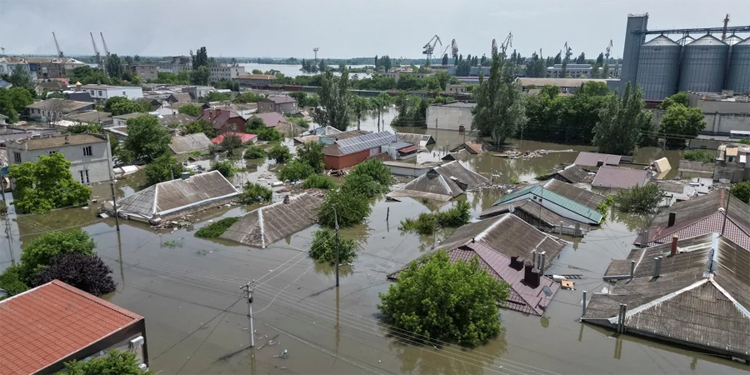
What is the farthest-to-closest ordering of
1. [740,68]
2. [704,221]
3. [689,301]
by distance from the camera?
[740,68] < [704,221] < [689,301]

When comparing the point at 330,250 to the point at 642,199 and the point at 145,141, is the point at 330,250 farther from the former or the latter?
the point at 145,141

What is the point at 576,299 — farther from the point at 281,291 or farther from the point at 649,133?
the point at 649,133

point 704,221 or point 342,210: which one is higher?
point 704,221

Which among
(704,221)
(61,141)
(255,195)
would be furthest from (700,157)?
(61,141)

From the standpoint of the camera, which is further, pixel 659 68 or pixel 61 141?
pixel 659 68

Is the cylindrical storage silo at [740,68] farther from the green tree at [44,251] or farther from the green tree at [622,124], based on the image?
the green tree at [44,251]

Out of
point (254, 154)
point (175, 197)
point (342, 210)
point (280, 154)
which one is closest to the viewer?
point (342, 210)

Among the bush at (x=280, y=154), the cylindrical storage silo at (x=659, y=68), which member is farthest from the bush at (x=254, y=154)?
the cylindrical storage silo at (x=659, y=68)
